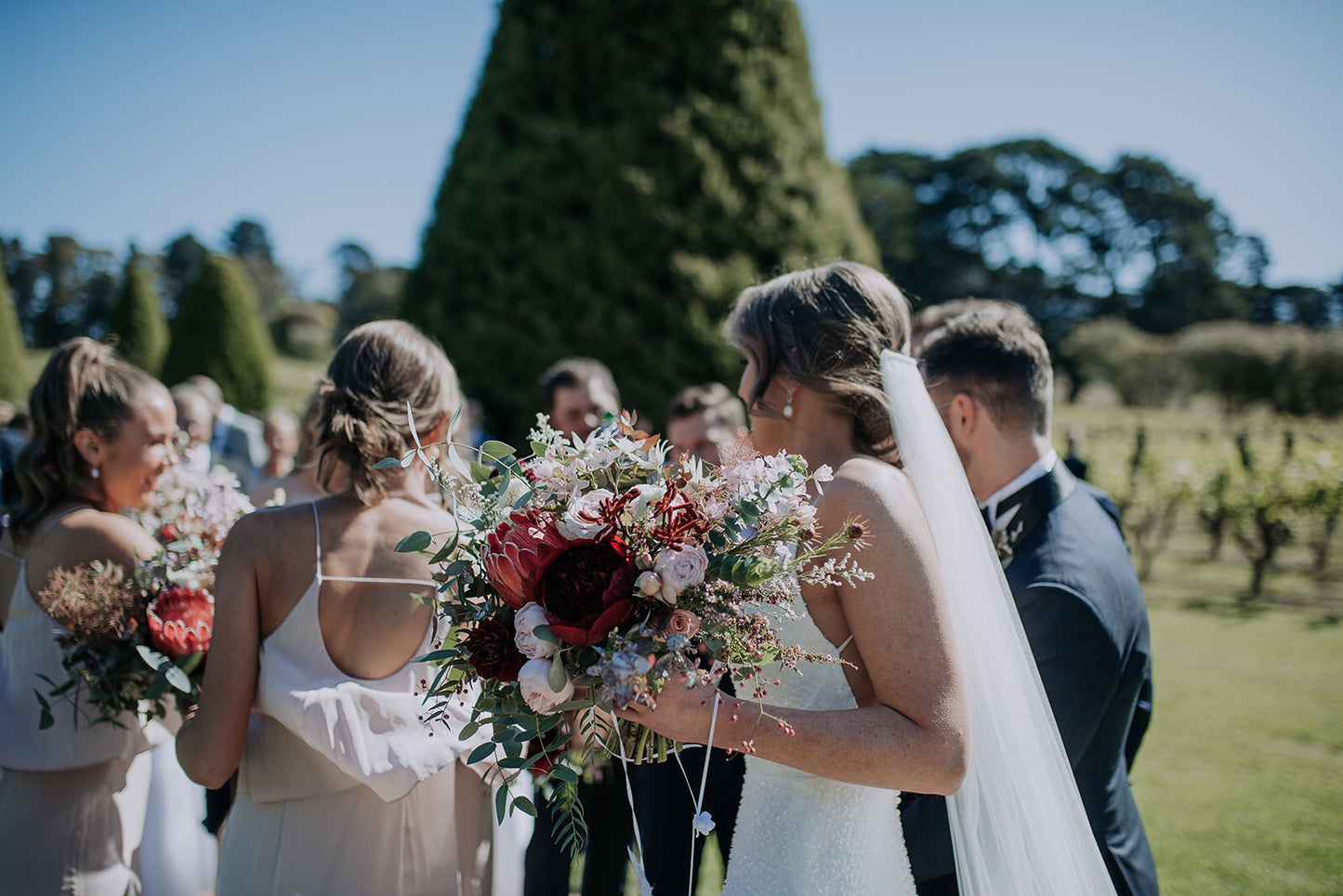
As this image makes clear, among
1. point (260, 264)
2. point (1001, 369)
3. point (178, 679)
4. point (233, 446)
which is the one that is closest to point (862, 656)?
point (1001, 369)

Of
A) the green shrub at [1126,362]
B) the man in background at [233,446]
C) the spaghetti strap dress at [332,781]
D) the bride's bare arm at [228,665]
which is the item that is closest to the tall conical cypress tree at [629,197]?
the man in background at [233,446]

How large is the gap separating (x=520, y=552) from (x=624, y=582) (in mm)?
231

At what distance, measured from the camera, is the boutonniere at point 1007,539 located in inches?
101

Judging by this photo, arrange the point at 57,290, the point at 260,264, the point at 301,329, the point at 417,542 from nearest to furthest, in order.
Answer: the point at 417,542
the point at 57,290
the point at 301,329
the point at 260,264

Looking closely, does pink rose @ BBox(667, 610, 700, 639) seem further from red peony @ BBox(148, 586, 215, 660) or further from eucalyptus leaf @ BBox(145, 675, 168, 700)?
eucalyptus leaf @ BBox(145, 675, 168, 700)

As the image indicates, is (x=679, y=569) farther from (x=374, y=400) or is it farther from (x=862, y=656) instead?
(x=374, y=400)

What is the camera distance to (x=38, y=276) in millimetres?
39531

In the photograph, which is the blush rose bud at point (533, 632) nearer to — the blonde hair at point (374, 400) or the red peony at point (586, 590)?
the red peony at point (586, 590)

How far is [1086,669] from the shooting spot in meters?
2.23

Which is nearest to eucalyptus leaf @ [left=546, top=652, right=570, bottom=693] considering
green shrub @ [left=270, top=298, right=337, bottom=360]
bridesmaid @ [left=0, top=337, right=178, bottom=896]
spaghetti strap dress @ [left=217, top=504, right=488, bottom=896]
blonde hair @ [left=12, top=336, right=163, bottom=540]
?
spaghetti strap dress @ [left=217, top=504, right=488, bottom=896]

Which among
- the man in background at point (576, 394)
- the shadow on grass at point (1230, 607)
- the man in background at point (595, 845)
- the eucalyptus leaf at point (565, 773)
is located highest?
the man in background at point (576, 394)

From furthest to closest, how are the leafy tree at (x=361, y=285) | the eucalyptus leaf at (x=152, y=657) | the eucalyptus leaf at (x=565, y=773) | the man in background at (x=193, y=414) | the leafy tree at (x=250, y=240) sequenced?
1. the leafy tree at (x=250, y=240)
2. the leafy tree at (x=361, y=285)
3. the man in background at (x=193, y=414)
4. the eucalyptus leaf at (x=152, y=657)
5. the eucalyptus leaf at (x=565, y=773)

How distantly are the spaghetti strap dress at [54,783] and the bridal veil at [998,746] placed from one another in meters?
2.59

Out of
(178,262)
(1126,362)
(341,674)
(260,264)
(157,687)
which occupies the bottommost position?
(157,687)
